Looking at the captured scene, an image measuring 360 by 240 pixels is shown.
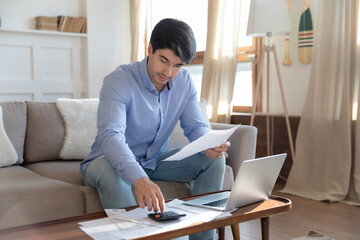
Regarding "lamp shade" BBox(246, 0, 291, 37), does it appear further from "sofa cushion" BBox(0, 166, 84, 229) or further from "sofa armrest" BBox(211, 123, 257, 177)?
"sofa cushion" BBox(0, 166, 84, 229)

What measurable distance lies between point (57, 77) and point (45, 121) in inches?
115

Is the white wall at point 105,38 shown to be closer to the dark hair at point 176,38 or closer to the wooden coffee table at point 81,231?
the dark hair at point 176,38

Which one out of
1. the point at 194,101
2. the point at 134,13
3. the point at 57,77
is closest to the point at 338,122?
the point at 194,101

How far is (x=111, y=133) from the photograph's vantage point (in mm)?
1433

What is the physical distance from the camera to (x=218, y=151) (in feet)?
5.35

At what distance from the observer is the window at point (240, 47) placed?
12.7ft

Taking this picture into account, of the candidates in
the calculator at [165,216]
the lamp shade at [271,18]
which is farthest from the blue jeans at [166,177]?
the lamp shade at [271,18]

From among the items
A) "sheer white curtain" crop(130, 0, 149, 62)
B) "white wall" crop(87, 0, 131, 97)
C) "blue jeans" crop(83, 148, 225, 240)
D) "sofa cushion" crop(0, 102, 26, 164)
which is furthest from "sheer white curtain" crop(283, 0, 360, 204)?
"white wall" crop(87, 0, 131, 97)

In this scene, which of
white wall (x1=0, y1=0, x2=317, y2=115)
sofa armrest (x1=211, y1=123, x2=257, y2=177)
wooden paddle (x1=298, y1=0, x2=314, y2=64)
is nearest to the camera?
sofa armrest (x1=211, y1=123, x2=257, y2=177)

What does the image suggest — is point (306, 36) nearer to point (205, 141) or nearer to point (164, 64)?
point (164, 64)

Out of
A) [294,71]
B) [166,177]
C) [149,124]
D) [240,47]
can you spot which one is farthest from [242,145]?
[240,47]

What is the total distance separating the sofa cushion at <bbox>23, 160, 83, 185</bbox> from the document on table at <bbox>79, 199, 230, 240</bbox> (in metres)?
0.77

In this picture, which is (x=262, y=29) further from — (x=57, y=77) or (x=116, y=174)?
(x=57, y=77)

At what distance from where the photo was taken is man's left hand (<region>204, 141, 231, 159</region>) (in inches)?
63.2
